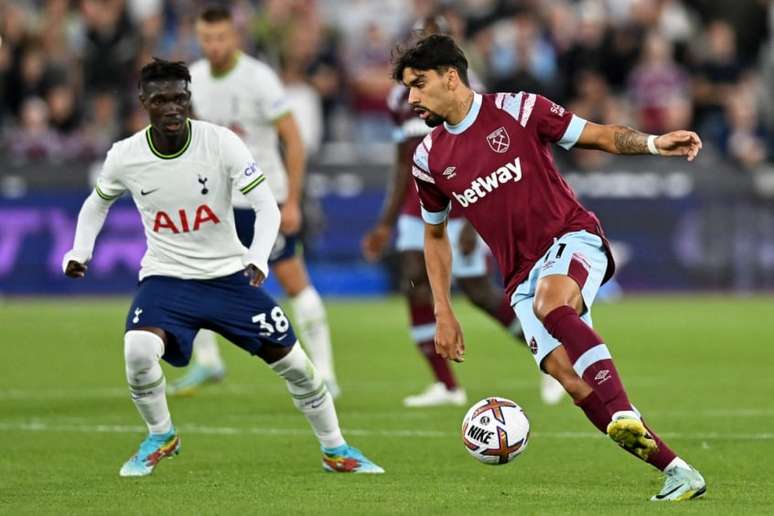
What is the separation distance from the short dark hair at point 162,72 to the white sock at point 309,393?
1.53 m

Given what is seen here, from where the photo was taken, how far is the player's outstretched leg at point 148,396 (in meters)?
8.48

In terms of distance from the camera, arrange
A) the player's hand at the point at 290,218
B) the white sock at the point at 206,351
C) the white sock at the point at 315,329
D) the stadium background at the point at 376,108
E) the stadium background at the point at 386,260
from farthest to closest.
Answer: the stadium background at the point at 376,108, the white sock at the point at 206,351, the white sock at the point at 315,329, the player's hand at the point at 290,218, the stadium background at the point at 386,260

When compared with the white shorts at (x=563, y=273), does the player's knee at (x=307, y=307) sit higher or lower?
lower

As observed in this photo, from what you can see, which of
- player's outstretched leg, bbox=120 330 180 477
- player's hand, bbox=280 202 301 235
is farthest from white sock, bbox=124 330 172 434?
player's hand, bbox=280 202 301 235

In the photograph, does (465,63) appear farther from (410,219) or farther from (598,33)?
(598,33)

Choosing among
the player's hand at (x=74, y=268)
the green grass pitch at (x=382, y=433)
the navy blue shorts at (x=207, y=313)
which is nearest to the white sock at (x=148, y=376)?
the navy blue shorts at (x=207, y=313)

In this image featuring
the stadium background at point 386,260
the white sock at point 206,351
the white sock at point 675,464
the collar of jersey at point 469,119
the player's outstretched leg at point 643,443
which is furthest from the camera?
the white sock at point 206,351

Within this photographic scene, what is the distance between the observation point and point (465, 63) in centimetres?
809

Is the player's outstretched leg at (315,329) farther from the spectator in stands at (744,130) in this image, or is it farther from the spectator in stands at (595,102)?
the spectator in stands at (595,102)

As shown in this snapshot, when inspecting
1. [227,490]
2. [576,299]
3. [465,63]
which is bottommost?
[227,490]

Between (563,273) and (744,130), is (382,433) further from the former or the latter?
(744,130)

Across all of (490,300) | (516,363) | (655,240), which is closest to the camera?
(490,300)

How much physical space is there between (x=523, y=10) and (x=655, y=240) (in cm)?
412

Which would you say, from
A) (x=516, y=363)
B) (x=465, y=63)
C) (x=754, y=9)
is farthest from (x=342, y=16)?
(x=465, y=63)
